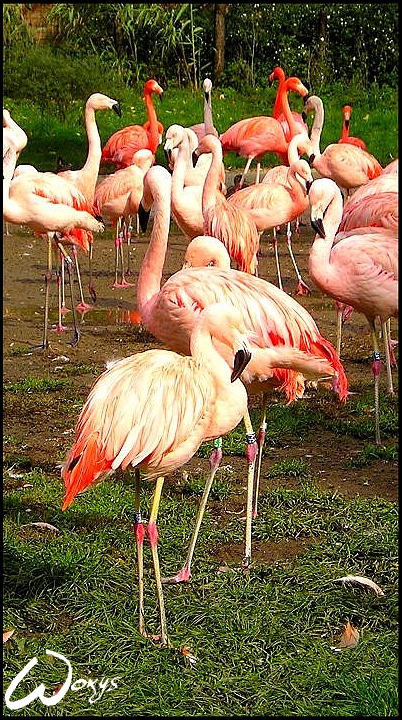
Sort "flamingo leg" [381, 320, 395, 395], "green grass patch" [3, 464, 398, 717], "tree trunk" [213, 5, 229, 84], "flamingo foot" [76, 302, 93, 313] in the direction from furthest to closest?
1. "tree trunk" [213, 5, 229, 84]
2. "flamingo foot" [76, 302, 93, 313]
3. "flamingo leg" [381, 320, 395, 395]
4. "green grass patch" [3, 464, 398, 717]

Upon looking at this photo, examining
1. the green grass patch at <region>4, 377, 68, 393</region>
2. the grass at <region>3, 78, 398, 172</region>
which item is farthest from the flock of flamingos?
the grass at <region>3, 78, 398, 172</region>

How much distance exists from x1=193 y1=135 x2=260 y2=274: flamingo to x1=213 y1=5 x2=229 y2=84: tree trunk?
31.9ft

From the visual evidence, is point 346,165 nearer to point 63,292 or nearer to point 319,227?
point 63,292

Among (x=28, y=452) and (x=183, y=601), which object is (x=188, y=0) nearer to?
(x=28, y=452)

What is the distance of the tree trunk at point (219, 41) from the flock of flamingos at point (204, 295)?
666 cm

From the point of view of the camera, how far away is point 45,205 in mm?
7523

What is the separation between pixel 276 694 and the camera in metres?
3.27

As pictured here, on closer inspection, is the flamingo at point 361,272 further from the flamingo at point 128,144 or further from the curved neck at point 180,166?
the flamingo at point 128,144

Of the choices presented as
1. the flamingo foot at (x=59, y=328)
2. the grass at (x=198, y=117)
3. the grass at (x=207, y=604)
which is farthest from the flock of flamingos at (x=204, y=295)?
the grass at (x=198, y=117)

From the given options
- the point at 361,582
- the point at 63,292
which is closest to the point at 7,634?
the point at 361,582

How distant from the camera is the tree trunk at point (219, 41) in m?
16.2

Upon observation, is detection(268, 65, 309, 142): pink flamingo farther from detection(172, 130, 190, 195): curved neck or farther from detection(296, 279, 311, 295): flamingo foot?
detection(172, 130, 190, 195): curved neck

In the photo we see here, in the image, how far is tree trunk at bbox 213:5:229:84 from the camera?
1618 cm

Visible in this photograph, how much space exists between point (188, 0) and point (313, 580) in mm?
15278
